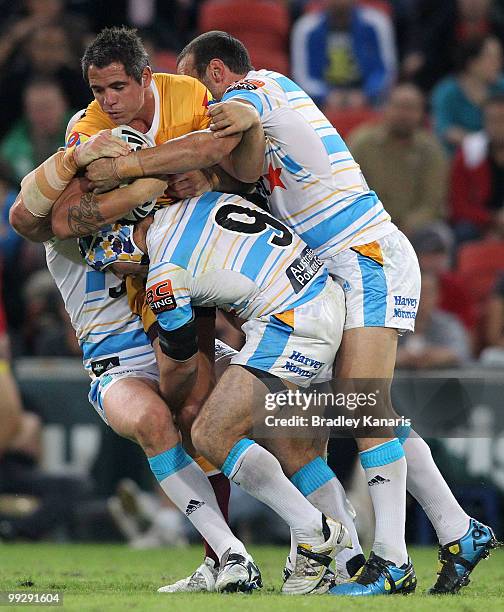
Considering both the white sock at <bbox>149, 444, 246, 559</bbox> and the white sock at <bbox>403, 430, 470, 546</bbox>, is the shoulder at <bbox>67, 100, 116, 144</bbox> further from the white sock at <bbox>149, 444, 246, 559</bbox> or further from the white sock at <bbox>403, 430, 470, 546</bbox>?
the white sock at <bbox>403, 430, 470, 546</bbox>

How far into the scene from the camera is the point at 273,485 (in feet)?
21.8

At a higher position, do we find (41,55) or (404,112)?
(41,55)

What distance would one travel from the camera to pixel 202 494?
704 cm

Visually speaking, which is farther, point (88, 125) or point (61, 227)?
point (88, 125)

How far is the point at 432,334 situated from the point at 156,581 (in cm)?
443

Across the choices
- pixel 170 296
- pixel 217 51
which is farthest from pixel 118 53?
pixel 170 296

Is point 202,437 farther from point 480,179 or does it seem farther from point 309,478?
point 480,179

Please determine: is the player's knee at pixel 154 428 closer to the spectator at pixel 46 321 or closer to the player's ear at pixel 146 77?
the player's ear at pixel 146 77

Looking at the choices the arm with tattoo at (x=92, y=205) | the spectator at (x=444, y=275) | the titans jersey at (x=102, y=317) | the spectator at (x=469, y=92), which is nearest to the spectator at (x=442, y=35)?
the spectator at (x=469, y=92)

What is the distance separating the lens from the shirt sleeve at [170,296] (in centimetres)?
664

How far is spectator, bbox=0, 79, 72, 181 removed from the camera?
1390 centimetres

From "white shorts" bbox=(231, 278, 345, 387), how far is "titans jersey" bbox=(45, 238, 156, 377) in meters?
0.98

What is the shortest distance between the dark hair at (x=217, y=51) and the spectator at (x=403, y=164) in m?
5.68

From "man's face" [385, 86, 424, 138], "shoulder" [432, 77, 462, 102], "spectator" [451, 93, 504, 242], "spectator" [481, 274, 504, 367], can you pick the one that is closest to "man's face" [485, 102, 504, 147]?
"spectator" [451, 93, 504, 242]
